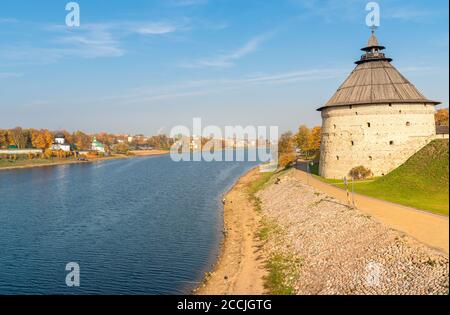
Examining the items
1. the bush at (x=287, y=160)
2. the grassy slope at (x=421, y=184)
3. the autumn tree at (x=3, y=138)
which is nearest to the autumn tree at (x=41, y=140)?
the autumn tree at (x=3, y=138)

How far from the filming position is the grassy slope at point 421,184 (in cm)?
2280

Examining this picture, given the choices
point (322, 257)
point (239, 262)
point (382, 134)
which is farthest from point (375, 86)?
point (239, 262)

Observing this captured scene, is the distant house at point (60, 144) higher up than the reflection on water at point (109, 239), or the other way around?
the distant house at point (60, 144)

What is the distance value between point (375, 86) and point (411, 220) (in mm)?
19650

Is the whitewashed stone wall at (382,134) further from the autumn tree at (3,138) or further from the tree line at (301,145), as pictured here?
the autumn tree at (3,138)

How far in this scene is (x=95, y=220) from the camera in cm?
3173

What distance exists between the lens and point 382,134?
3403 centimetres

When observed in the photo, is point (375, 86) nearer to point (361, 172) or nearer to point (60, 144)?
point (361, 172)

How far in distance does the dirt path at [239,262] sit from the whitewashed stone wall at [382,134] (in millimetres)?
11245

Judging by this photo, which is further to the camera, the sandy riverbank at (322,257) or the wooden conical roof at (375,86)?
the wooden conical roof at (375,86)

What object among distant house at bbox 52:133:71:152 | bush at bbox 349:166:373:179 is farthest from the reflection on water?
distant house at bbox 52:133:71:152

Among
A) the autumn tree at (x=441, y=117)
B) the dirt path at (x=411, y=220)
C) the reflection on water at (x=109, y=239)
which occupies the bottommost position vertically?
the reflection on water at (x=109, y=239)

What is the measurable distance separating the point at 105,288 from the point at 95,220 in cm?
1455
